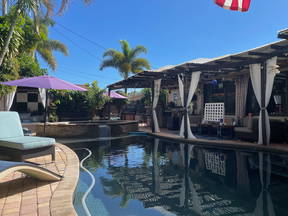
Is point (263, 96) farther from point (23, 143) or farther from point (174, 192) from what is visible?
point (23, 143)

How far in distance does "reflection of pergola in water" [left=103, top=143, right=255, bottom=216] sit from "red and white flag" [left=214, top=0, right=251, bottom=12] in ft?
12.3

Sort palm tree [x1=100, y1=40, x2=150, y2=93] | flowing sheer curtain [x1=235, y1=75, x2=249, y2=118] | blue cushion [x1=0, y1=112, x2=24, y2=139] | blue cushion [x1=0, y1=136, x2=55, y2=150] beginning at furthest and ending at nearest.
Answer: palm tree [x1=100, y1=40, x2=150, y2=93], flowing sheer curtain [x1=235, y1=75, x2=249, y2=118], blue cushion [x1=0, y1=112, x2=24, y2=139], blue cushion [x1=0, y1=136, x2=55, y2=150]

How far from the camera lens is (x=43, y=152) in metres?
4.05

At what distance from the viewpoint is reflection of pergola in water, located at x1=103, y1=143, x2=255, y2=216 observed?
3.04m

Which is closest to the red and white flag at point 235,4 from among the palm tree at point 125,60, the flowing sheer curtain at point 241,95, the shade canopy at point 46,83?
the shade canopy at point 46,83

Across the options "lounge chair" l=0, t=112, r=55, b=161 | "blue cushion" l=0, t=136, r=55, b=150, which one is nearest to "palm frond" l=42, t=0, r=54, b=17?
"lounge chair" l=0, t=112, r=55, b=161

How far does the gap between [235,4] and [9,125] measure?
5.64 meters

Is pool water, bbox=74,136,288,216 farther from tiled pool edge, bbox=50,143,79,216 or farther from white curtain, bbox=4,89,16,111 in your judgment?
white curtain, bbox=4,89,16,111

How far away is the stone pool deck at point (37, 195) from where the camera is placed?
2455 millimetres

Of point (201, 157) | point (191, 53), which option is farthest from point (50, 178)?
point (191, 53)

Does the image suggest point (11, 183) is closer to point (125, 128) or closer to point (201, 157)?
point (201, 157)

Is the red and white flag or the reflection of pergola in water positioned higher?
the red and white flag

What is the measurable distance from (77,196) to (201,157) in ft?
13.3

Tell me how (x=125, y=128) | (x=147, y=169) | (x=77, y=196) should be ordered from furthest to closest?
(x=125, y=128) → (x=147, y=169) → (x=77, y=196)
